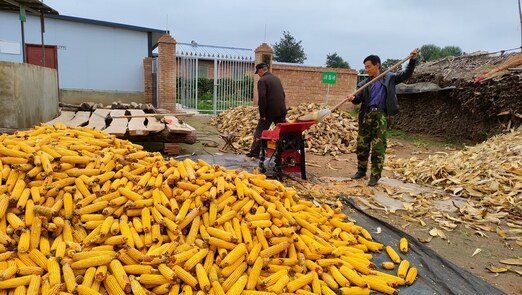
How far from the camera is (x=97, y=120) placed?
9.01 m

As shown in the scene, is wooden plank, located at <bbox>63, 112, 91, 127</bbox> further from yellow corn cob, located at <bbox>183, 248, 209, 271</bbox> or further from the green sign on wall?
the green sign on wall

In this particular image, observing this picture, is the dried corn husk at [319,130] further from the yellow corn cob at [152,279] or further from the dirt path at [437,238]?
the yellow corn cob at [152,279]

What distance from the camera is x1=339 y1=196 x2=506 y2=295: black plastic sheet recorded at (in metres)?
3.28

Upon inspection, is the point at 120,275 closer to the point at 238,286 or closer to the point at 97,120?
the point at 238,286

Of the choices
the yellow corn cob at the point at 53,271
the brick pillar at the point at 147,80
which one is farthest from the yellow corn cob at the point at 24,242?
the brick pillar at the point at 147,80

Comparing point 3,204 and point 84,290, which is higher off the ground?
point 3,204

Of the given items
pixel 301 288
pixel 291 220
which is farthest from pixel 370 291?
pixel 291 220

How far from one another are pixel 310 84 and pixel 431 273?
490 inches

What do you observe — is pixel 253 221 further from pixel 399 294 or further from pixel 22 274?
pixel 22 274

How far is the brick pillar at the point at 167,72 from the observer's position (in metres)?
15.6

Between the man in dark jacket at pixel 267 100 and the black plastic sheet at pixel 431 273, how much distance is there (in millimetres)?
4319

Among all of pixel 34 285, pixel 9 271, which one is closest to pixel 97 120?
pixel 9 271

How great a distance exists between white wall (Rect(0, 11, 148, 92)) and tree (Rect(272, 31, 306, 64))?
3440 cm

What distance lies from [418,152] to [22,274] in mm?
10747
